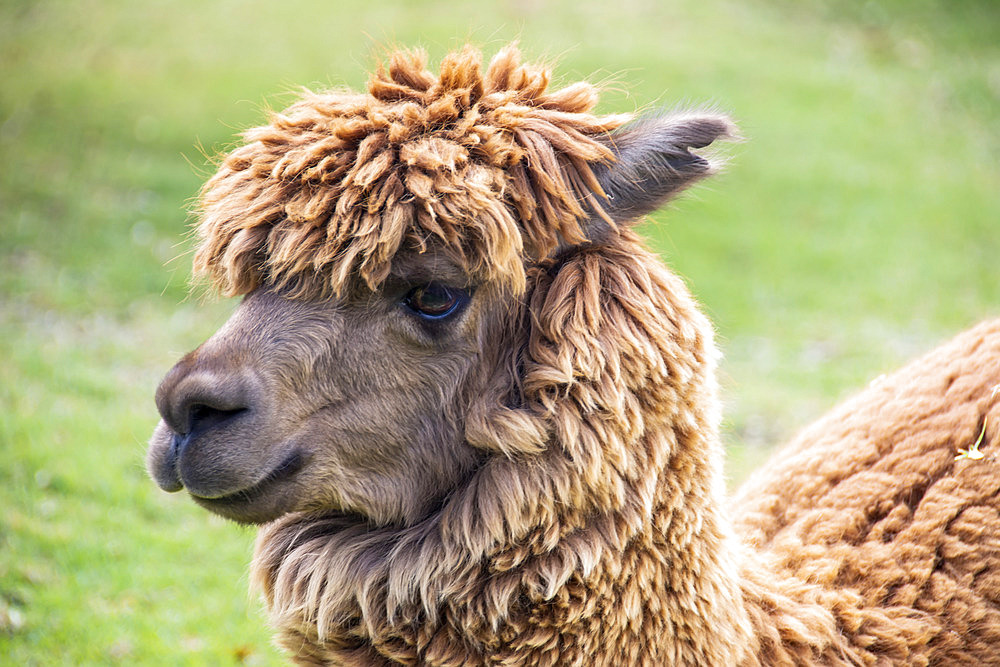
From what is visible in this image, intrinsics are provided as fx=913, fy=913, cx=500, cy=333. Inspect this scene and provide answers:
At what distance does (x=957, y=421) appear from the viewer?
9.25 feet

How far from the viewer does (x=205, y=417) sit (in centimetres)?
223

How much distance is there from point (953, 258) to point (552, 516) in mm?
13128

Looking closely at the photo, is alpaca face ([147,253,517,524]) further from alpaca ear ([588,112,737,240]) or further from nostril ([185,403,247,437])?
alpaca ear ([588,112,737,240])

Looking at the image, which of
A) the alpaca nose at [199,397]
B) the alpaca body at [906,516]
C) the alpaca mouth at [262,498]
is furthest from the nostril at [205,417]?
the alpaca body at [906,516]

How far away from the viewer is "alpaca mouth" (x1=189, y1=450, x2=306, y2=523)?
2.27m

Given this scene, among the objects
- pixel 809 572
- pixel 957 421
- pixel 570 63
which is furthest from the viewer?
pixel 570 63

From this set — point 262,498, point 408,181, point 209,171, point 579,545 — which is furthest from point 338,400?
point 209,171

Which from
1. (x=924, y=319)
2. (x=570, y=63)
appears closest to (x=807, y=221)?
(x=924, y=319)

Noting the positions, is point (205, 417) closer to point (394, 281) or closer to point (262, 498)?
point (262, 498)

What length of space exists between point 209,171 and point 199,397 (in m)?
7.53

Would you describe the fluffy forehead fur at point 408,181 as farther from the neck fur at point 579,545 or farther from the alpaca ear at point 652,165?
the neck fur at point 579,545

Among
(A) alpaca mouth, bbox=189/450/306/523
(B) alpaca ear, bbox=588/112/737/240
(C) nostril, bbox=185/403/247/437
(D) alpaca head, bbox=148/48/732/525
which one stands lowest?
(A) alpaca mouth, bbox=189/450/306/523

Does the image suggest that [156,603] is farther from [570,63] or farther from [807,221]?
[570,63]

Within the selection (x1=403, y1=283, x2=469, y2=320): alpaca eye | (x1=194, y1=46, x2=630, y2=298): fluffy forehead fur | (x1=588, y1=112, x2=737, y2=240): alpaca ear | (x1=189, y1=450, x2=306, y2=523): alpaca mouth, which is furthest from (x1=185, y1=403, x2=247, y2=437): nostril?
(x1=588, y1=112, x2=737, y2=240): alpaca ear
